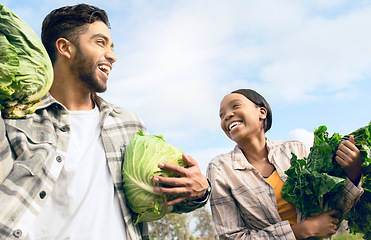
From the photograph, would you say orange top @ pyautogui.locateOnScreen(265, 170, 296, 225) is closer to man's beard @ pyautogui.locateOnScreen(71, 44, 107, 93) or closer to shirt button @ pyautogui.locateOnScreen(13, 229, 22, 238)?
man's beard @ pyautogui.locateOnScreen(71, 44, 107, 93)

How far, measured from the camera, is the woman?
144 inches

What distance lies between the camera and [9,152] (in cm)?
267

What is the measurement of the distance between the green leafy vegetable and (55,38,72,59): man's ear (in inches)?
97.5

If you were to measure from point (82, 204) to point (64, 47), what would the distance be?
5.20 ft

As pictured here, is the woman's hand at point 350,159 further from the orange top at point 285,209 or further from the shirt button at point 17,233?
the shirt button at point 17,233

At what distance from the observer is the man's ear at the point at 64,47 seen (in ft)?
11.8

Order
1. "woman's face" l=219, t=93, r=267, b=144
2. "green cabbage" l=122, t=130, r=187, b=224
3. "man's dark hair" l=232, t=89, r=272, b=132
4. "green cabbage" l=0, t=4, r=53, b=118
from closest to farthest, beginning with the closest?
"green cabbage" l=0, t=4, r=53, b=118, "green cabbage" l=122, t=130, r=187, b=224, "woman's face" l=219, t=93, r=267, b=144, "man's dark hair" l=232, t=89, r=272, b=132

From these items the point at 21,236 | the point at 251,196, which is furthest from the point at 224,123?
the point at 21,236

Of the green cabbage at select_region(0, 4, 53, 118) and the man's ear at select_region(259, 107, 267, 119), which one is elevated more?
the man's ear at select_region(259, 107, 267, 119)

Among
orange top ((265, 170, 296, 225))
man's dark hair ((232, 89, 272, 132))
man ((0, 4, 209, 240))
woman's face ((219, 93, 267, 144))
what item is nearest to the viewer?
man ((0, 4, 209, 240))

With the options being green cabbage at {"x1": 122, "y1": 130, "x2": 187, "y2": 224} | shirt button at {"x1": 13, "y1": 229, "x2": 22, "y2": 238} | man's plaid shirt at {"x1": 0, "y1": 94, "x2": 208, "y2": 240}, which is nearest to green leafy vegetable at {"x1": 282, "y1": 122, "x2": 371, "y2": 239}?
man's plaid shirt at {"x1": 0, "y1": 94, "x2": 208, "y2": 240}

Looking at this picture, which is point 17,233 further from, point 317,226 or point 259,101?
point 259,101

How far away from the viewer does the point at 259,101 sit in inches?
181

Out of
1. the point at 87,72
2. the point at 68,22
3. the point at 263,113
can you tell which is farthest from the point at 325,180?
the point at 68,22
